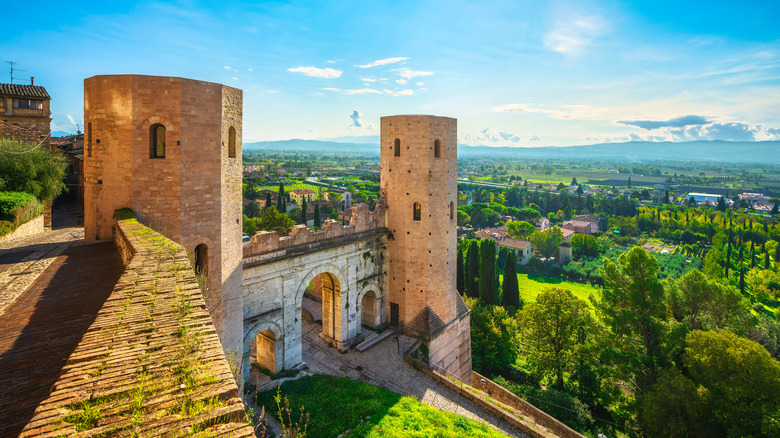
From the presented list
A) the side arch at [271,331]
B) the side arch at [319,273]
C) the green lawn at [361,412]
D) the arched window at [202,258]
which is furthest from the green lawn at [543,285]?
the arched window at [202,258]

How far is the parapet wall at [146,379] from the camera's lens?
2867 mm

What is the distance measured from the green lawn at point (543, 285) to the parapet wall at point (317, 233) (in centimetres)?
3970

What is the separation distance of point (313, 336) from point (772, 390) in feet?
65.6

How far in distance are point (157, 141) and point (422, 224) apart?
1264 centimetres

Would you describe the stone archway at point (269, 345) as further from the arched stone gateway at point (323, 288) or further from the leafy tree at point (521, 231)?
the leafy tree at point (521, 231)

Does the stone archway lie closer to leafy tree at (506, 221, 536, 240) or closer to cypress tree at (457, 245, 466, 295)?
cypress tree at (457, 245, 466, 295)

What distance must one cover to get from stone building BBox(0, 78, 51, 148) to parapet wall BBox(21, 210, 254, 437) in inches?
1207

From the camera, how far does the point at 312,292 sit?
26.5m

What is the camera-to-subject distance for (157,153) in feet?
35.9

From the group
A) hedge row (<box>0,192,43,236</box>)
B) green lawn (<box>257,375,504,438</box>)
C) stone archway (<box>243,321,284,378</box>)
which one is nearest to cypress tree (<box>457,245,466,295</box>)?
green lawn (<box>257,375,504,438</box>)

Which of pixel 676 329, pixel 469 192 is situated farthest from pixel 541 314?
pixel 469 192

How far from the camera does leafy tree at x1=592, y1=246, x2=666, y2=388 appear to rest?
21.8 metres

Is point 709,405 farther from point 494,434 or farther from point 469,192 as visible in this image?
point 469,192

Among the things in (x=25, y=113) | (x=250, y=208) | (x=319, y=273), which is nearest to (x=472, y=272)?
(x=319, y=273)
